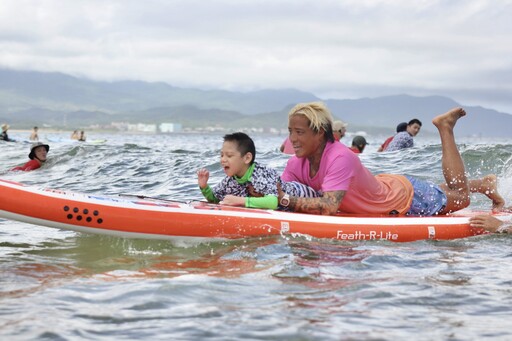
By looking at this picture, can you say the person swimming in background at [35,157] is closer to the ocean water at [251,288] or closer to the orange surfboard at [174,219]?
the ocean water at [251,288]

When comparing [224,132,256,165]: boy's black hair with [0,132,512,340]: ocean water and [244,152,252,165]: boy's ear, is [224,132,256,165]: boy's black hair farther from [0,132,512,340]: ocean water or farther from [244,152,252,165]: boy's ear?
[0,132,512,340]: ocean water

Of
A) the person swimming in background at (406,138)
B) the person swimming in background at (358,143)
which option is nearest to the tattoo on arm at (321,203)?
the person swimming in background at (358,143)

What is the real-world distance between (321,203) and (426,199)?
5.11ft

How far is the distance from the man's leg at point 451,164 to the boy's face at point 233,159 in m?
2.44

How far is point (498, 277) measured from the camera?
592 cm

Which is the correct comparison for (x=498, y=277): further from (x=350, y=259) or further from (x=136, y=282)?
(x=136, y=282)

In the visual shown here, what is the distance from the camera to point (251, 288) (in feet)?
17.5

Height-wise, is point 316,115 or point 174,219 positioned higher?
point 316,115

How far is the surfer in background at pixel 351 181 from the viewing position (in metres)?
7.16

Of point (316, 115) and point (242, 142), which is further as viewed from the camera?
point (242, 142)

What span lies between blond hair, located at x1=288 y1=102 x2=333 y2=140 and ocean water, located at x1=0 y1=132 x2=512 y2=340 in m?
1.19

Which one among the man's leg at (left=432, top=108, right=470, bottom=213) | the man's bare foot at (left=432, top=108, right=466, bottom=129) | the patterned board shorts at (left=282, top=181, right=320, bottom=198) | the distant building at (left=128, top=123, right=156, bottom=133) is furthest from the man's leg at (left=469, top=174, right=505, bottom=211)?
the distant building at (left=128, top=123, right=156, bottom=133)

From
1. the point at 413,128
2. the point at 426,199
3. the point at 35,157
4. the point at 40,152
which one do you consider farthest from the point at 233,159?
the point at 413,128

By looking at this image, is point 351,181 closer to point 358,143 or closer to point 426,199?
point 426,199
